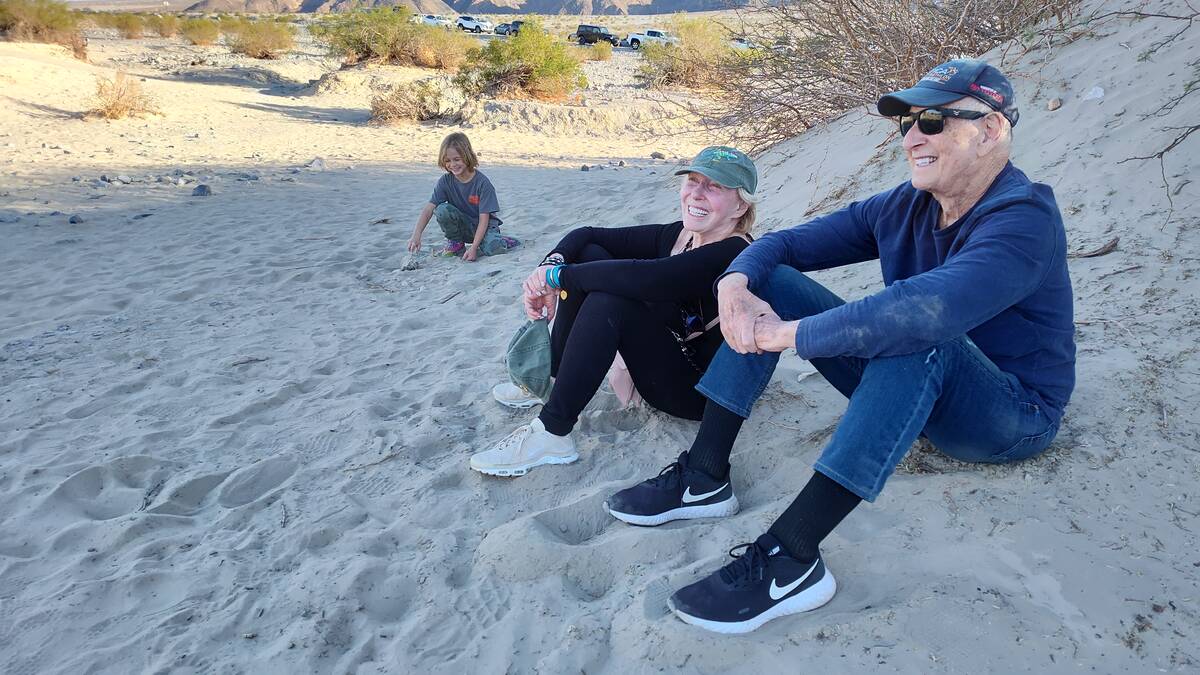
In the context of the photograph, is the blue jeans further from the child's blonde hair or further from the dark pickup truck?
the dark pickup truck

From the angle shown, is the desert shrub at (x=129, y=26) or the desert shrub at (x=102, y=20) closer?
the desert shrub at (x=129, y=26)

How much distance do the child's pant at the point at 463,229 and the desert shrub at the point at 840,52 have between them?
103 inches

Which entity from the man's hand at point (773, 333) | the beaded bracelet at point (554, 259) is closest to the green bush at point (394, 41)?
the beaded bracelet at point (554, 259)

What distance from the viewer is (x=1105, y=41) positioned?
466 centimetres

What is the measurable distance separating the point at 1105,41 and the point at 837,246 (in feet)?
11.8

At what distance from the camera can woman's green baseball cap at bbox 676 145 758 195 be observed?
250cm

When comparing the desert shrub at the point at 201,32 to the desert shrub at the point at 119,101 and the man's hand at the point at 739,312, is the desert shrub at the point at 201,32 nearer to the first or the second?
the desert shrub at the point at 119,101

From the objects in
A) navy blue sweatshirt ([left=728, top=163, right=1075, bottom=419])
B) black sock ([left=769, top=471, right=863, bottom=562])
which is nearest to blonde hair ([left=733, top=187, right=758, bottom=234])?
navy blue sweatshirt ([left=728, top=163, right=1075, bottom=419])

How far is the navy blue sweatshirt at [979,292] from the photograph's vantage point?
1704mm

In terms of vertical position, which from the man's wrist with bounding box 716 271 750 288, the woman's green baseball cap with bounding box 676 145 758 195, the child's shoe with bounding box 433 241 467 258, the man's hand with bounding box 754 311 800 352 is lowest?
the child's shoe with bounding box 433 241 467 258

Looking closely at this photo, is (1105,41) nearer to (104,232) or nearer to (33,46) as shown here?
(104,232)

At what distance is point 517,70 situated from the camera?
1467 cm

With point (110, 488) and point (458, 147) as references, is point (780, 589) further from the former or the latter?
point (458, 147)

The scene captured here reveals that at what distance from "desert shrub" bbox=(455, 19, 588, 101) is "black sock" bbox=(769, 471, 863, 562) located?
13849mm
